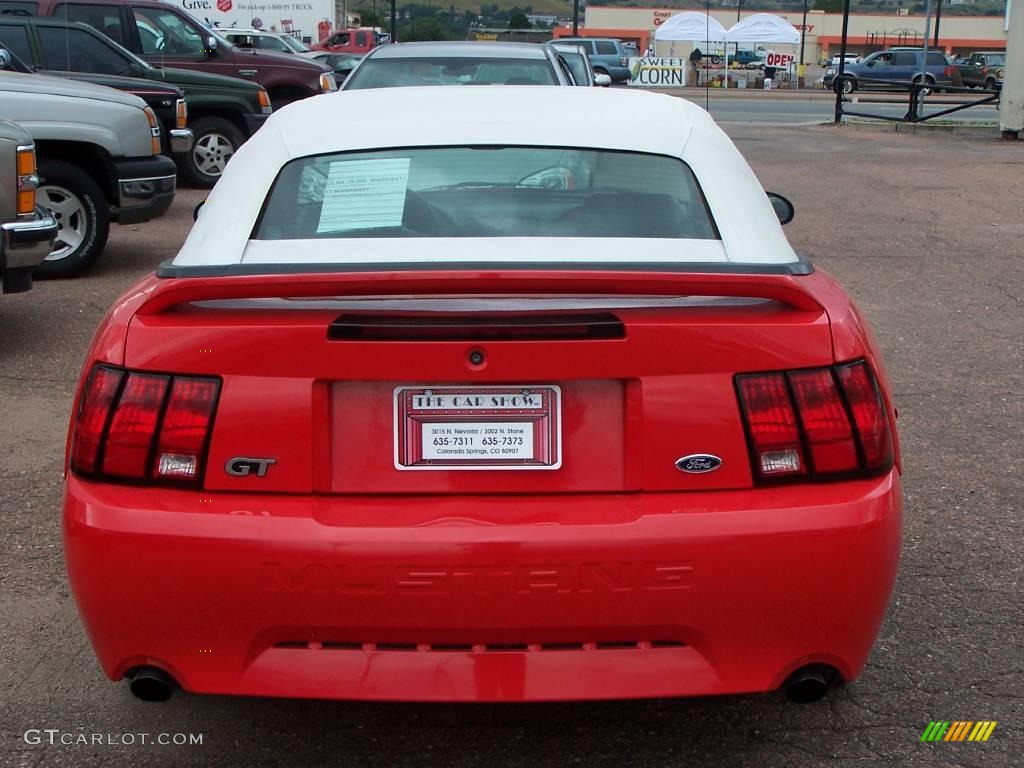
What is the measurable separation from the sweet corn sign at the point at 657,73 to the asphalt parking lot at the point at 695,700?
39.9 metres

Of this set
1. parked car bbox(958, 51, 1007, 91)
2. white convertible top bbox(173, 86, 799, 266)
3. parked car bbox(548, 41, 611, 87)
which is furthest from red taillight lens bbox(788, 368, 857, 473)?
parked car bbox(958, 51, 1007, 91)

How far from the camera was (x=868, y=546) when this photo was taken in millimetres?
2711

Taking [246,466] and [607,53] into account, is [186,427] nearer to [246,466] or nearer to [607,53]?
[246,466]

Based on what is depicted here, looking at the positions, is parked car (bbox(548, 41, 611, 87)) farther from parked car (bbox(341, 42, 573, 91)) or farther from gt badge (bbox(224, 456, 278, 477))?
gt badge (bbox(224, 456, 278, 477))

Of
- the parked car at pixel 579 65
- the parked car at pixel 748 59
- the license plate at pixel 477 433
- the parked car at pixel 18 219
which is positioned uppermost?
the parked car at pixel 579 65

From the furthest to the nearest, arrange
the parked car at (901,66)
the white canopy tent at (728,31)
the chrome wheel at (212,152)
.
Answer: the parked car at (901,66)
the white canopy tent at (728,31)
the chrome wheel at (212,152)

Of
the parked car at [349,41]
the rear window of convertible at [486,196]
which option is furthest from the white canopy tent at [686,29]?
the rear window of convertible at [486,196]

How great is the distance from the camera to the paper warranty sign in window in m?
3.43

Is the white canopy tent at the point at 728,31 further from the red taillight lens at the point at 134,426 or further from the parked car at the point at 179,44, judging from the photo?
the red taillight lens at the point at 134,426

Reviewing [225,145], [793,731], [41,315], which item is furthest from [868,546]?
[225,145]

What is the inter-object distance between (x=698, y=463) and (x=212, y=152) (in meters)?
12.2

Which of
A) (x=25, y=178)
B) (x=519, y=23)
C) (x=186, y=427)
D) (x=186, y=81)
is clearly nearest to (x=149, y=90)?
(x=186, y=81)

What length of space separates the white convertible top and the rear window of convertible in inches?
1.6

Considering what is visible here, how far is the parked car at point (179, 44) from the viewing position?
46.1ft
